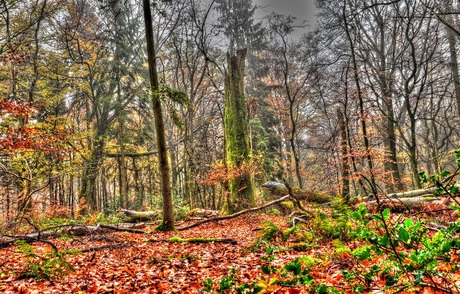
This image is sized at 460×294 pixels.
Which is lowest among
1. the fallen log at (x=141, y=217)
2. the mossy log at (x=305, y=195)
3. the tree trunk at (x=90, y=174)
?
the fallen log at (x=141, y=217)

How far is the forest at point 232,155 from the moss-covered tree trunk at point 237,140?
0.07 m

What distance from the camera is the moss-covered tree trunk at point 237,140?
11641mm

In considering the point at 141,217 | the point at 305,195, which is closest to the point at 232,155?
the point at 305,195

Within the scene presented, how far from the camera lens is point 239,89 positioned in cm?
1309

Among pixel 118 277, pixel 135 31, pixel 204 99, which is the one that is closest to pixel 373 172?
pixel 118 277

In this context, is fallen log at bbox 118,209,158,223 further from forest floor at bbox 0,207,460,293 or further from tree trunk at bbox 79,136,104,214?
forest floor at bbox 0,207,460,293

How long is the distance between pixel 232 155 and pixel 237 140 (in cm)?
75

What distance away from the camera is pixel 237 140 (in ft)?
40.9

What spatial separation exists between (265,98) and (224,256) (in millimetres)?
16345

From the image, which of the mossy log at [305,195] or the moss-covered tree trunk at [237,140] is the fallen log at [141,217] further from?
the mossy log at [305,195]

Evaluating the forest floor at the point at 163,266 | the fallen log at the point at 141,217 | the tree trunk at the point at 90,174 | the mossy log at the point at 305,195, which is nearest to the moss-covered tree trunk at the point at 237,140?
the mossy log at the point at 305,195

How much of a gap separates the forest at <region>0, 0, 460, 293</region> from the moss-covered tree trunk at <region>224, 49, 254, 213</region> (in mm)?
71

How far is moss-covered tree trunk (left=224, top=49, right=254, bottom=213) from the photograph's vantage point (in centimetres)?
1164

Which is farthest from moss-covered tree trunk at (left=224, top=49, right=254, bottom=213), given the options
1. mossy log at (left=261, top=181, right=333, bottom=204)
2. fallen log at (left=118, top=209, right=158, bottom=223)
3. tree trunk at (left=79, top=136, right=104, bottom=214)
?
tree trunk at (left=79, top=136, right=104, bottom=214)
